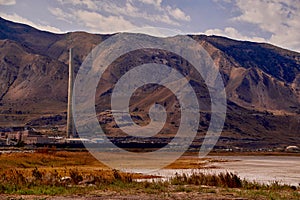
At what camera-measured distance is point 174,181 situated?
37812mm

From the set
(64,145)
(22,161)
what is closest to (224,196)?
(22,161)

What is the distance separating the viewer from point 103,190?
32469 mm

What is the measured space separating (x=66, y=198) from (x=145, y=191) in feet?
17.9

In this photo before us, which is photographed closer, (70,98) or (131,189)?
(131,189)

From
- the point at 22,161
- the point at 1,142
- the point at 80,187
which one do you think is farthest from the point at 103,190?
the point at 1,142

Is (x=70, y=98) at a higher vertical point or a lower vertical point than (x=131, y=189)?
higher

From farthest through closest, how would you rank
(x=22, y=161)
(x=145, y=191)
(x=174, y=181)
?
(x=22, y=161), (x=174, y=181), (x=145, y=191)

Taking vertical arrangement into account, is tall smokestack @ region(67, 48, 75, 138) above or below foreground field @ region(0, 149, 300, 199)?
above

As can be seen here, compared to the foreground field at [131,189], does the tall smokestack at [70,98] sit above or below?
above

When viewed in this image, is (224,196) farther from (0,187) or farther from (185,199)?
(0,187)

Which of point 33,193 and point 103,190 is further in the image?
point 103,190

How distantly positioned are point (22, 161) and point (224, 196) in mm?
39784

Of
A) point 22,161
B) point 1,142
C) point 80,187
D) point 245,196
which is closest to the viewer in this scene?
point 245,196

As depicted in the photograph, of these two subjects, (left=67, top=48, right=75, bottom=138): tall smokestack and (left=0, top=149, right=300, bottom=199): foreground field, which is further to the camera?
(left=67, top=48, right=75, bottom=138): tall smokestack
